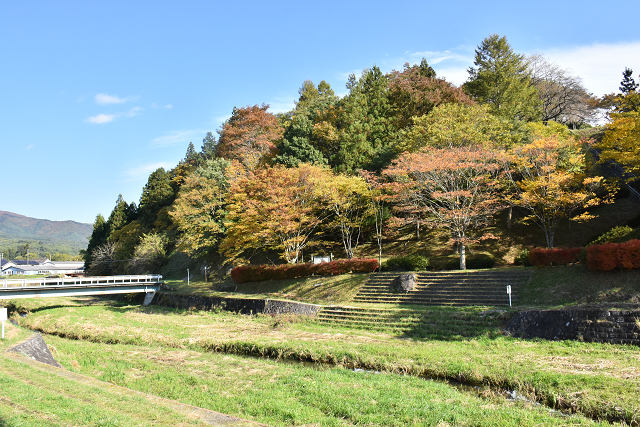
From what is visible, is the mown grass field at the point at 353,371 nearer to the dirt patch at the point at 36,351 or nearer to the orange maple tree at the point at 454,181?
the dirt patch at the point at 36,351

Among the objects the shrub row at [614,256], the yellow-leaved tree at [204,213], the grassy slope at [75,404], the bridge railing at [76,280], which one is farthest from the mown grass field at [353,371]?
the yellow-leaved tree at [204,213]

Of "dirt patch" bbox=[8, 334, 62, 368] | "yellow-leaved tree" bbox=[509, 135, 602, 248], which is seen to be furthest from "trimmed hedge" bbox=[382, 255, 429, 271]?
"dirt patch" bbox=[8, 334, 62, 368]

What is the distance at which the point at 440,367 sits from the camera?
11289mm

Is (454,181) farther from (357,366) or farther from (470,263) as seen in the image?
(357,366)

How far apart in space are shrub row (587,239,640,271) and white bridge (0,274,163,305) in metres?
29.8

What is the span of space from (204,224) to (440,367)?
26.2 meters

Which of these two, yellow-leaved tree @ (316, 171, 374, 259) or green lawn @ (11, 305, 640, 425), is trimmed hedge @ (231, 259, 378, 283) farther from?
green lawn @ (11, 305, 640, 425)

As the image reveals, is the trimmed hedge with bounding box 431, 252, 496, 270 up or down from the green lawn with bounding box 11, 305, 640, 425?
up

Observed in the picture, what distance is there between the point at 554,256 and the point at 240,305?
54.9ft

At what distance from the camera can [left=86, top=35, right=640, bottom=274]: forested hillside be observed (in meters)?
23.4

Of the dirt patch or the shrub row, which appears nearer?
the dirt patch

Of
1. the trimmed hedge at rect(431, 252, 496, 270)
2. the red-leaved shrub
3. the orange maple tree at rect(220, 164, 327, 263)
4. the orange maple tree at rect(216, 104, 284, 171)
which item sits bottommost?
the trimmed hedge at rect(431, 252, 496, 270)

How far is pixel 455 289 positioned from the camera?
19.7 m

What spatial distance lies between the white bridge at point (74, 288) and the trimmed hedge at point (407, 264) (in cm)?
1974
